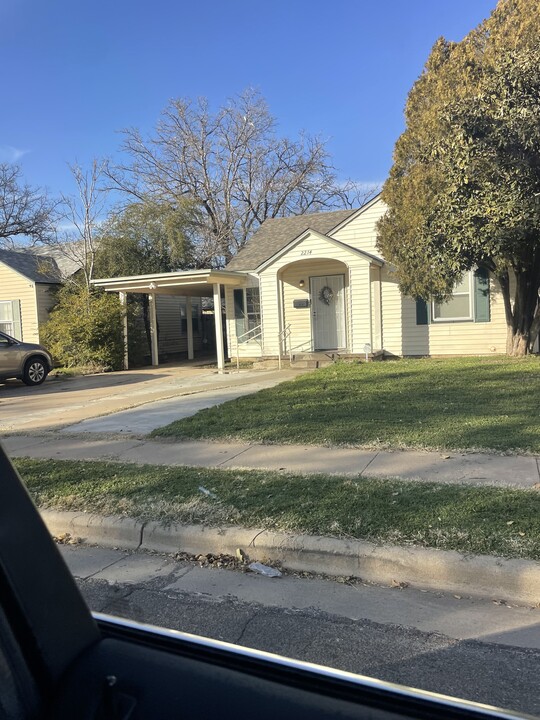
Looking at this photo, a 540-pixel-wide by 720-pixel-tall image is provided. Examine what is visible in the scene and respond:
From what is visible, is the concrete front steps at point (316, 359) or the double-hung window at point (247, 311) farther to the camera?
the double-hung window at point (247, 311)

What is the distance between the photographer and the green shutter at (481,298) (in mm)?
16094

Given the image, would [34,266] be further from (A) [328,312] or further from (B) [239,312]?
(A) [328,312]

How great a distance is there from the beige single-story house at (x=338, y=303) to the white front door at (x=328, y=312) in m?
0.03

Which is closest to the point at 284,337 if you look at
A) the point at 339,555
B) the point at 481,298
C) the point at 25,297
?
the point at 481,298

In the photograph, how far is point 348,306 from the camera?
17.4m

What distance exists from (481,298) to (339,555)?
13660mm

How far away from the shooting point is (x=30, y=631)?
1140 millimetres

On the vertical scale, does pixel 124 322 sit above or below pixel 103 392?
above

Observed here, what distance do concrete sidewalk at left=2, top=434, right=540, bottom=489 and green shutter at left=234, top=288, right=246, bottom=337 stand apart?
1127 cm

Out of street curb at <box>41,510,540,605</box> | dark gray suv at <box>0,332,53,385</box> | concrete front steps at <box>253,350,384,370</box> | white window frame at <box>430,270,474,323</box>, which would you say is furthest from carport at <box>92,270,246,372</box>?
street curb at <box>41,510,540,605</box>

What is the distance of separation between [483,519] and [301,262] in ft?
45.4

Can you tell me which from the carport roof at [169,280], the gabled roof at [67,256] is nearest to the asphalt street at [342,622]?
the carport roof at [169,280]

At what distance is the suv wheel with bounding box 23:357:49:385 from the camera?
1514 centimetres

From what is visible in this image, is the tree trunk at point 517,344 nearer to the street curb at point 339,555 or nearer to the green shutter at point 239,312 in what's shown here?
the green shutter at point 239,312
